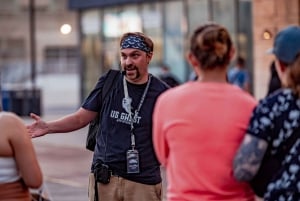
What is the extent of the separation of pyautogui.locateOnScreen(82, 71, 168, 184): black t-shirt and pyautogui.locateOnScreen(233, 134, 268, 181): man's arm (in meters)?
2.27

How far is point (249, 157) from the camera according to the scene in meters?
4.19

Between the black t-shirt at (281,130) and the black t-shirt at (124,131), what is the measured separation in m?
2.32

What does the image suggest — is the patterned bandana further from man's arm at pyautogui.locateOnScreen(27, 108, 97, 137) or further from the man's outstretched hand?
the man's outstretched hand

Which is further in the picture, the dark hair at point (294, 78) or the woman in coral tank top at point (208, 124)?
the woman in coral tank top at point (208, 124)

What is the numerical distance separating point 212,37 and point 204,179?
68 centimetres

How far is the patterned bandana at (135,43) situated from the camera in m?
6.51

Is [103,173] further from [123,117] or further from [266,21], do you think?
[266,21]

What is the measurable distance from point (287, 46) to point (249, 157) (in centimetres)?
61

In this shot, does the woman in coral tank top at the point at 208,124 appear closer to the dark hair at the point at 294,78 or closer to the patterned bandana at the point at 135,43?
the dark hair at the point at 294,78

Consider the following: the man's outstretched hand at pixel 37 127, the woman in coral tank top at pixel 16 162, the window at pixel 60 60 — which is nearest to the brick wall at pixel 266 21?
the man's outstretched hand at pixel 37 127

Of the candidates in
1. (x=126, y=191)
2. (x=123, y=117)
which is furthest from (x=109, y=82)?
(x=126, y=191)

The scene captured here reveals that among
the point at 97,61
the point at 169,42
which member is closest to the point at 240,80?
the point at 169,42

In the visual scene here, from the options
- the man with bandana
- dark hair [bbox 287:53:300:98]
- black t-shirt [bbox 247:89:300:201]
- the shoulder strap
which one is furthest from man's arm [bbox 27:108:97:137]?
dark hair [bbox 287:53:300:98]

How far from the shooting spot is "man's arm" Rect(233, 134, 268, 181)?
418 cm
